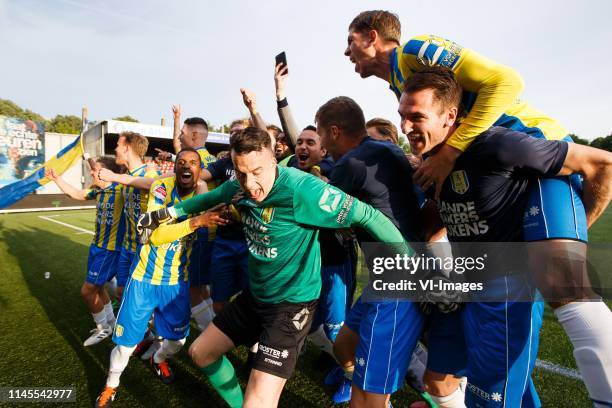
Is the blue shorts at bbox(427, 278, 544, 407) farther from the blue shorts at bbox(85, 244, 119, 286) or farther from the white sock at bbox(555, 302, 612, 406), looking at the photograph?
the blue shorts at bbox(85, 244, 119, 286)

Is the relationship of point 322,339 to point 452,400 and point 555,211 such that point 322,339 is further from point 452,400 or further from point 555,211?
point 555,211

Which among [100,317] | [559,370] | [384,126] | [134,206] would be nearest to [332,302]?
[559,370]

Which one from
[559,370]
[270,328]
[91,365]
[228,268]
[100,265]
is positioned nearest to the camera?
[270,328]

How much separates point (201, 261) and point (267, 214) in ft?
7.82

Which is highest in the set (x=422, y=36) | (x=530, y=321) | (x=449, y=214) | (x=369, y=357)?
(x=422, y=36)

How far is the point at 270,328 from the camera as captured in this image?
221 cm

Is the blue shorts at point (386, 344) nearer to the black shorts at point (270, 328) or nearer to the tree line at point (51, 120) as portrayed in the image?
the black shorts at point (270, 328)

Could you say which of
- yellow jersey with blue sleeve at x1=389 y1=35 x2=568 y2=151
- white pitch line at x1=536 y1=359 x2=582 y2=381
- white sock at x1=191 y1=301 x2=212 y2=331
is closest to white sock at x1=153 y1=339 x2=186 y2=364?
white sock at x1=191 y1=301 x2=212 y2=331

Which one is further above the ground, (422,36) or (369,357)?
(422,36)

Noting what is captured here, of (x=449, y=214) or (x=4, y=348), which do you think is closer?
(x=449, y=214)

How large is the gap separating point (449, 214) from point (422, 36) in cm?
109

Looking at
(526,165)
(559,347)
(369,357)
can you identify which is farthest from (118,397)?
(559,347)

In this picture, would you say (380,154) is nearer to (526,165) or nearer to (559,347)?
(526,165)

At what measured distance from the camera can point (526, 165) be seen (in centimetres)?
162
